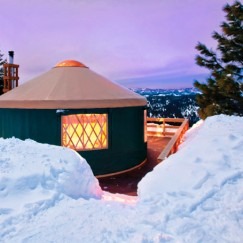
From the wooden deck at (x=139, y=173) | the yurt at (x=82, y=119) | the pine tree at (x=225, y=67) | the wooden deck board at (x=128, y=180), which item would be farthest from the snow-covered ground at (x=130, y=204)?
the pine tree at (x=225, y=67)

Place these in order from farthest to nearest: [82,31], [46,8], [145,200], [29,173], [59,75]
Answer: [82,31] < [46,8] < [59,75] < [29,173] < [145,200]

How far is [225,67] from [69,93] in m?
4.28

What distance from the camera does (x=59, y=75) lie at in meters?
6.80

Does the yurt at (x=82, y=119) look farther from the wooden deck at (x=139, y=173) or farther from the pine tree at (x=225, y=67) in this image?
the pine tree at (x=225, y=67)

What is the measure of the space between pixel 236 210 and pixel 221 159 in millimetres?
867

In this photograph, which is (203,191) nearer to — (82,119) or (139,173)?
(139,173)

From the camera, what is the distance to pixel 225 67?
7812mm

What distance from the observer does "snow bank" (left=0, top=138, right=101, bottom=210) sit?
275 cm

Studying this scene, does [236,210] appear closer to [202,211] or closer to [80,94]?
[202,211]

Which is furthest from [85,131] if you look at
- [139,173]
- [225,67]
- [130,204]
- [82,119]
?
[225,67]

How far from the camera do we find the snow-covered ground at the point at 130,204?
2123 millimetres

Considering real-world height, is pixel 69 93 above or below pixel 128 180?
above

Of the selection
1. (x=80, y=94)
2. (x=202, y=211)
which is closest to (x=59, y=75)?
(x=80, y=94)

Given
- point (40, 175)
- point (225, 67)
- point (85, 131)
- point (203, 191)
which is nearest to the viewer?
point (203, 191)
